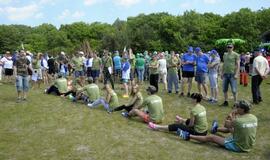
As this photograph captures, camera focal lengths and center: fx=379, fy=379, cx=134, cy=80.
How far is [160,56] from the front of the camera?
1916 centimetres

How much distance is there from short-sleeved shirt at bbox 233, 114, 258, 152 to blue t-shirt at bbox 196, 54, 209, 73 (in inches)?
248

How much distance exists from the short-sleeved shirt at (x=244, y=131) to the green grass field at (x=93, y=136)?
24cm

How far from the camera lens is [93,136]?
10203mm

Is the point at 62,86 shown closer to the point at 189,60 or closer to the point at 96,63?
the point at 96,63

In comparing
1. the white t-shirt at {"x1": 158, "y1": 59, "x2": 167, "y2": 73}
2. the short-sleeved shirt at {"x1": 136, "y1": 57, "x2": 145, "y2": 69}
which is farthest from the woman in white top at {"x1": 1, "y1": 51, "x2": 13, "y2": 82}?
the white t-shirt at {"x1": 158, "y1": 59, "x2": 167, "y2": 73}

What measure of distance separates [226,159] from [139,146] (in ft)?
6.94

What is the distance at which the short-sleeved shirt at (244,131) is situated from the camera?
8828mm

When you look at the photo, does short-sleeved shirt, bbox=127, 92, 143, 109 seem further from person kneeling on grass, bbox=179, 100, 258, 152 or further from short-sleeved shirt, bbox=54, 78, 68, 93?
short-sleeved shirt, bbox=54, 78, 68, 93

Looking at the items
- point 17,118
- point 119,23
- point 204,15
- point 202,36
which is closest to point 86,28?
point 119,23

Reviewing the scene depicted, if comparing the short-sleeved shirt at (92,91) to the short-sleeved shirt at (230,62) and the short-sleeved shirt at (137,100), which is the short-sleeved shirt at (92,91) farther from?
the short-sleeved shirt at (230,62)

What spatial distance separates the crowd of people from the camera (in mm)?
9470

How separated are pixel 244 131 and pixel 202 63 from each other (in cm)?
669

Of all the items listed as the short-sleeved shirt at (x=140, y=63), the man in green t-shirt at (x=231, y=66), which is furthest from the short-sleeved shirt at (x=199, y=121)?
the short-sleeved shirt at (x=140, y=63)

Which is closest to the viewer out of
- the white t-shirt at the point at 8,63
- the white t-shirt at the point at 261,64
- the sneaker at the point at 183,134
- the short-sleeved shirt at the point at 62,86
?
the sneaker at the point at 183,134
